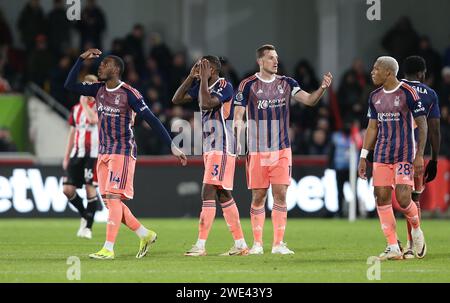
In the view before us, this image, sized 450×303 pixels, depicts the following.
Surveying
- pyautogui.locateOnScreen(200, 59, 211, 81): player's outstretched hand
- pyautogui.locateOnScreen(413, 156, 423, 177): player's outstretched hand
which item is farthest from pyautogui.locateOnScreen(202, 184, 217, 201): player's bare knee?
pyautogui.locateOnScreen(413, 156, 423, 177): player's outstretched hand

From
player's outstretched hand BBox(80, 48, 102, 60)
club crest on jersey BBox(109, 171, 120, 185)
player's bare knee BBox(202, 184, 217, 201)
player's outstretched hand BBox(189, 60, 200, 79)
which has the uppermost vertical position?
player's outstretched hand BBox(80, 48, 102, 60)

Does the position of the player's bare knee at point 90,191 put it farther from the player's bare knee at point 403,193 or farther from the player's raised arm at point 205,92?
the player's bare knee at point 403,193

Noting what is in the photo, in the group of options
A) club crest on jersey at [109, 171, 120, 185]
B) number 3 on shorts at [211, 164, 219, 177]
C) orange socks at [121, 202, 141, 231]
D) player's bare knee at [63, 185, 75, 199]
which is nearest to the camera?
club crest on jersey at [109, 171, 120, 185]

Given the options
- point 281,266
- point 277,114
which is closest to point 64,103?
point 277,114

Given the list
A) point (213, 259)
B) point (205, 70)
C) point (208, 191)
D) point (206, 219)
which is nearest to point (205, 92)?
point (205, 70)

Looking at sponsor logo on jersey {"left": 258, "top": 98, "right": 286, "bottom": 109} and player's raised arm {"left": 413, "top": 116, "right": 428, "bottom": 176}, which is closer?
player's raised arm {"left": 413, "top": 116, "right": 428, "bottom": 176}

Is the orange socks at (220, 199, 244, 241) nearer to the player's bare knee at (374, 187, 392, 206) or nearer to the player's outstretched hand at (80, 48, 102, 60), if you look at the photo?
the player's bare knee at (374, 187, 392, 206)

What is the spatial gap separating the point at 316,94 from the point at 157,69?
15157 millimetres

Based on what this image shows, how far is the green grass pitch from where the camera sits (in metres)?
11.5

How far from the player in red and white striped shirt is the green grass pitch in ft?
1.88

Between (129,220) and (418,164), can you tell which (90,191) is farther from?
(418,164)

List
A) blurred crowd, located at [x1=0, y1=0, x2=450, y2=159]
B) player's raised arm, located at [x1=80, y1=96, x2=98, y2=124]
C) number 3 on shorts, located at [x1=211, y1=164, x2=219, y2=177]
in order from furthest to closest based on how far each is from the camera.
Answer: blurred crowd, located at [x1=0, y1=0, x2=450, y2=159] → player's raised arm, located at [x1=80, y1=96, x2=98, y2=124] → number 3 on shorts, located at [x1=211, y1=164, x2=219, y2=177]

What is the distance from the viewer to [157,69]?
28.7 m

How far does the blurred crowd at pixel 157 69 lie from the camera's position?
27.0 meters
